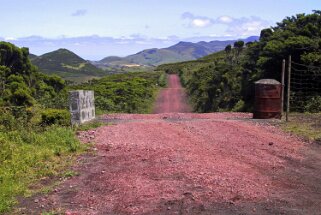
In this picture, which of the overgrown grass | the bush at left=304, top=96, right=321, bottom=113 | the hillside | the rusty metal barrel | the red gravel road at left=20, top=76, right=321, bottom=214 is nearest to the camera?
the red gravel road at left=20, top=76, right=321, bottom=214

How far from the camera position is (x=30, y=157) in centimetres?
938

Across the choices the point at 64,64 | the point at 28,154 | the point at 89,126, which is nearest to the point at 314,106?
the point at 89,126

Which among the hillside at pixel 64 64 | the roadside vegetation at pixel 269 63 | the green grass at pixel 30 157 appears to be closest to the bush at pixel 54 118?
the green grass at pixel 30 157

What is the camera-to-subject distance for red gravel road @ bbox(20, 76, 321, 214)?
6.40 metres

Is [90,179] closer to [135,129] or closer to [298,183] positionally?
[298,183]

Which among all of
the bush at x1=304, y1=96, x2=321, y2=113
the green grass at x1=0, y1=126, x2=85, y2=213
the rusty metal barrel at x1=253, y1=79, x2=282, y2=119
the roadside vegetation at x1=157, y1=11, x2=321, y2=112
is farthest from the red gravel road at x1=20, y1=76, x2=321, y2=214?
the roadside vegetation at x1=157, y1=11, x2=321, y2=112

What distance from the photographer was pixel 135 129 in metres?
13.4

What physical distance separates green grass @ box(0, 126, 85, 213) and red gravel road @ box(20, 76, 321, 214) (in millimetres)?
409

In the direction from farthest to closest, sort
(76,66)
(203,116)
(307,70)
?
(76,66) < (307,70) < (203,116)

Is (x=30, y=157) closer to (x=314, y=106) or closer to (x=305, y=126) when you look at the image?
(x=305, y=126)

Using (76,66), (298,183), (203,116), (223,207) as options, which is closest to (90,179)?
(223,207)

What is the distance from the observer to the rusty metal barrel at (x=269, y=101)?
16062 mm

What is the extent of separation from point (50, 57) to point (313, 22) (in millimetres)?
128688

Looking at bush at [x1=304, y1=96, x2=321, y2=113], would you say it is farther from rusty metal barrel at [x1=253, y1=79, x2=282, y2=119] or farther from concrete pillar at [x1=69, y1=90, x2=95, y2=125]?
concrete pillar at [x1=69, y1=90, x2=95, y2=125]
